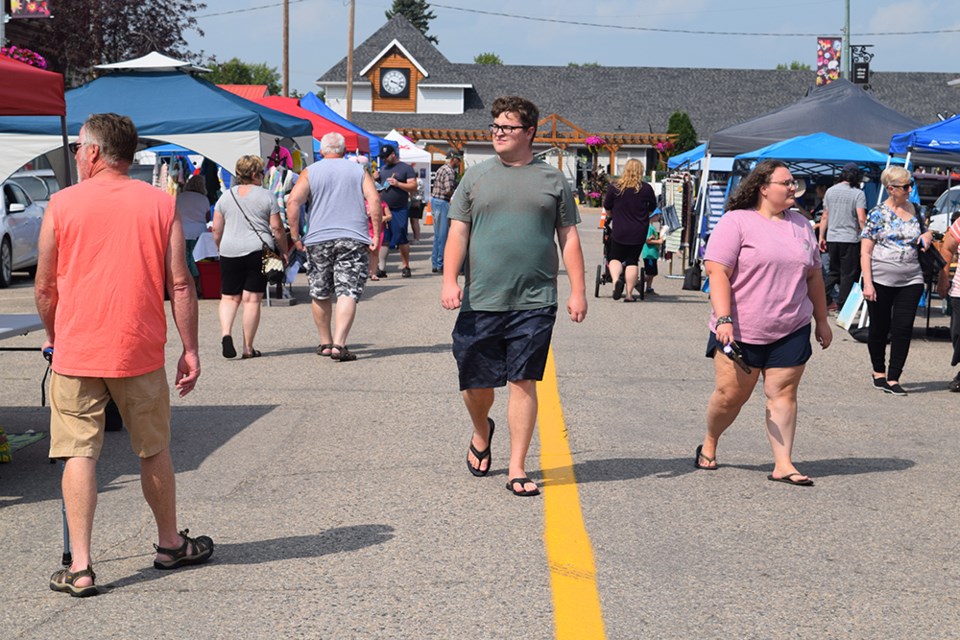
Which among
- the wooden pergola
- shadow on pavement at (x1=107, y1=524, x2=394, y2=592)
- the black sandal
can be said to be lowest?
shadow on pavement at (x1=107, y1=524, x2=394, y2=592)

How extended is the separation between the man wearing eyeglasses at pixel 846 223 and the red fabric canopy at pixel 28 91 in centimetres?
1023

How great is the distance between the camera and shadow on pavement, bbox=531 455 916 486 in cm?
700

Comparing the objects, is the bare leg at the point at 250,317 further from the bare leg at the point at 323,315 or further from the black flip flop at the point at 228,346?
the bare leg at the point at 323,315

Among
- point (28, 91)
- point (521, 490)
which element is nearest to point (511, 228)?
point (521, 490)

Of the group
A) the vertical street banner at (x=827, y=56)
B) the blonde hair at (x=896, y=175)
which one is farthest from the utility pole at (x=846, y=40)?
the blonde hair at (x=896, y=175)

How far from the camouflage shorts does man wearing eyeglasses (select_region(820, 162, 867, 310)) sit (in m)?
6.81

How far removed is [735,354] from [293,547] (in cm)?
253

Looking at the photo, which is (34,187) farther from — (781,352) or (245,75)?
(245,75)

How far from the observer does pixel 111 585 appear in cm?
502

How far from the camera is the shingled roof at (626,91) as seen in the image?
234 ft

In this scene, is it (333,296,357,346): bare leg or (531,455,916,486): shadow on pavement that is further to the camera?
(333,296,357,346): bare leg

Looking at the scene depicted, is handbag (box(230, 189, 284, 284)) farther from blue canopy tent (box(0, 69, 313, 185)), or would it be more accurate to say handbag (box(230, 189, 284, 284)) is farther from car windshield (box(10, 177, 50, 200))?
car windshield (box(10, 177, 50, 200))

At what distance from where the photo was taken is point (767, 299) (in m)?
6.80

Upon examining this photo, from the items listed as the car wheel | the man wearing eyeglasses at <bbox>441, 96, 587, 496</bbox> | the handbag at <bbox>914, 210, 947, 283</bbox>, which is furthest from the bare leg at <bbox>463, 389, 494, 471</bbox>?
the car wheel
